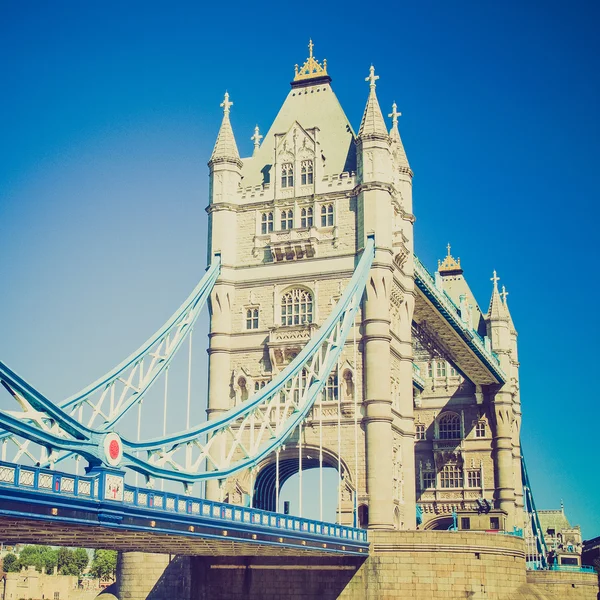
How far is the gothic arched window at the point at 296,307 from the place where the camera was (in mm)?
52781

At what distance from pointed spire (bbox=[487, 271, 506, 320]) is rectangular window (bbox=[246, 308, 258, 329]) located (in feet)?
102

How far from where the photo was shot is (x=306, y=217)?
54.2 metres

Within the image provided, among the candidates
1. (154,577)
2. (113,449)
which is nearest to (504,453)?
(154,577)

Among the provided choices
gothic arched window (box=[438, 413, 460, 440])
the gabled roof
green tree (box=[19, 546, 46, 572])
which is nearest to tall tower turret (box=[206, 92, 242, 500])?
the gabled roof

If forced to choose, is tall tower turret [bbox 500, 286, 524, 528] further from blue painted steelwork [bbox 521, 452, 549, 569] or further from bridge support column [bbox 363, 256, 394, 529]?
bridge support column [bbox 363, 256, 394, 529]

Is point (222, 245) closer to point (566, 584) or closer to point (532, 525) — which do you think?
point (566, 584)

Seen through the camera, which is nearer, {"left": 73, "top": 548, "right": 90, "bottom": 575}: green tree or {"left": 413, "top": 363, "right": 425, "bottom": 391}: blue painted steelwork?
{"left": 413, "top": 363, "right": 425, "bottom": 391}: blue painted steelwork

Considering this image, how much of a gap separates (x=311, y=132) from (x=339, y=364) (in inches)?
489

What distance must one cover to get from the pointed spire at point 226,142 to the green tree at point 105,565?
54.4 meters

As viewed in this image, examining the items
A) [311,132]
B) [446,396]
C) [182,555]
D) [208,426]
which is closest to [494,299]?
[446,396]

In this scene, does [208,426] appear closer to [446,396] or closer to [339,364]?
[339,364]

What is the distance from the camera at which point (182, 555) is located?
46781 millimetres

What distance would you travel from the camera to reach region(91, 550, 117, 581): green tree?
9875 cm

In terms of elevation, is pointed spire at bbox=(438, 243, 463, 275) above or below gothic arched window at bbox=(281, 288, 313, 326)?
above
